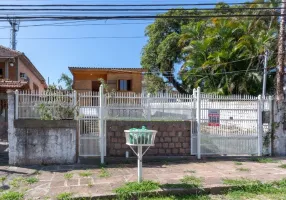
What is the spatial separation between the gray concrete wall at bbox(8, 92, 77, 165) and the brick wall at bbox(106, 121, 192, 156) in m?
1.16

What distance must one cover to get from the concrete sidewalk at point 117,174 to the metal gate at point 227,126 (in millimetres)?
632

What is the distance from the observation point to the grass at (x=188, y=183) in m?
5.73

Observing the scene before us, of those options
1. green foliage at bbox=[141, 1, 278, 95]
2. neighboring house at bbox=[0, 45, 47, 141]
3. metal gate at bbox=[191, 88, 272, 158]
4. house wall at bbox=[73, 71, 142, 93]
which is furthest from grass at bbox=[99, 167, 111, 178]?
house wall at bbox=[73, 71, 142, 93]

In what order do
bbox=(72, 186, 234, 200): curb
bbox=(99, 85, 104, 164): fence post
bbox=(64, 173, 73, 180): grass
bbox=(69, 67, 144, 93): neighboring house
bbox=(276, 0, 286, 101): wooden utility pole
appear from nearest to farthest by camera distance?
bbox=(72, 186, 234, 200): curb → bbox=(64, 173, 73, 180): grass → bbox=(99, 85, 104, 164): fence post → bbox=(276, 0, 286, 101): wooden utility pole → bbox=(69, 67, 144, 93): neighboring house

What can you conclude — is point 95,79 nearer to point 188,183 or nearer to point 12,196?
point 188,183

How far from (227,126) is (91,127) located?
4.44 metres

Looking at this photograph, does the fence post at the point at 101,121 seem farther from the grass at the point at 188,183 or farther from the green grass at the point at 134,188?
the grass at the point at 188,183

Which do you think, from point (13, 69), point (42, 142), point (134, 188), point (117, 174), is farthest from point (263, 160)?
point (13, 69)

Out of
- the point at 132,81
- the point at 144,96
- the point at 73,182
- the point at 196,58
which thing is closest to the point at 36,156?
the point at 73,182

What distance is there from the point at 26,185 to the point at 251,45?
18200 millimetres

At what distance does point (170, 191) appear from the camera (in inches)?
217

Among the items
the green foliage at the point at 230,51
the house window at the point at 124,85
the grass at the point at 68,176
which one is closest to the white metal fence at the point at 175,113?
the grass at the point at 68,176

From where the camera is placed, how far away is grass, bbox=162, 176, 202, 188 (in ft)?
18.8

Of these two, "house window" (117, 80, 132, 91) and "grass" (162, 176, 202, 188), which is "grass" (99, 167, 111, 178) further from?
"house window" (117, 80, 132, 91)
